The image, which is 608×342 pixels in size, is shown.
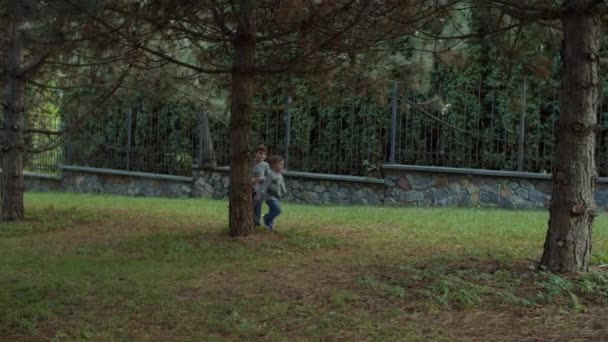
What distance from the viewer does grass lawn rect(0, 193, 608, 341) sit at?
15.2ft

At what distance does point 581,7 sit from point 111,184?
1424cm

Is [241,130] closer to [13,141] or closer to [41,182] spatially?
[13,141]

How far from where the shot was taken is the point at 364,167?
14.5 metres

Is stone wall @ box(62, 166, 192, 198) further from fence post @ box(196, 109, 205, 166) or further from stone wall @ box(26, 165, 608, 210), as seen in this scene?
fence post @ box(196, 109, 205, 166)

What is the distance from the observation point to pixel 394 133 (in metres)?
14.1

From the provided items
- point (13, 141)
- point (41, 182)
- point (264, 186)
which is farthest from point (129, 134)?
point (264, 186)

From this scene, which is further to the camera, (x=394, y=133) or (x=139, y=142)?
(x=139, y=142)

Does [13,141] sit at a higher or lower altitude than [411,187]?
higher

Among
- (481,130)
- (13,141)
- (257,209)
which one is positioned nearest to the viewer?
(257,209)

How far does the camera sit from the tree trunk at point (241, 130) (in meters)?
8.34

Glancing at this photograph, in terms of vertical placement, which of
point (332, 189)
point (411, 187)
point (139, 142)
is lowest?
point (332, 189)

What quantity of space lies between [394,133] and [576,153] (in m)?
8.35

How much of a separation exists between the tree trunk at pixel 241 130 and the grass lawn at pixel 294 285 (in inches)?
14.0

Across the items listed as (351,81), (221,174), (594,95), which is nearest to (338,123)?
(221,174)
